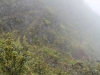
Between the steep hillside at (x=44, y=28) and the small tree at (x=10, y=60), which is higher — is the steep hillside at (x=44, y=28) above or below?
below

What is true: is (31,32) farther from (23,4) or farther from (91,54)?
(91,54)

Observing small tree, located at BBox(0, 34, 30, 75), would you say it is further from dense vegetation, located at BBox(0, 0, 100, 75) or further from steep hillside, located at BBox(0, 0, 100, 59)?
steep hillside, located at BBox(0, 0, 100, 59)

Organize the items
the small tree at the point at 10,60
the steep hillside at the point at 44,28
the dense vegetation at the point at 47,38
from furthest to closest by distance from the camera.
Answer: the steep hillside at the point at 44,28, the dense vegetation at the point at 47,38, the small tree at the point at 10,60

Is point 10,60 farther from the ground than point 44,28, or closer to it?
farther from the ground

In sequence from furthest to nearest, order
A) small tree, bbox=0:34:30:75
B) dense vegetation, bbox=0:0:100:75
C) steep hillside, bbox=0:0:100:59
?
steep hillside, bbox=0:0:100:59 → dense vegetation, bbox=0:0:100:75 → small tree, bbox=0:34:30:75

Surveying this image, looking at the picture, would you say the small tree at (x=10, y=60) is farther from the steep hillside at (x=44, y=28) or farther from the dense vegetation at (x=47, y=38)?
Result: the steep hillside at (x=44, y=28)

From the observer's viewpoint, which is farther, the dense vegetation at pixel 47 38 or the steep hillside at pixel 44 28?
the steep hillside at pixel 44 28

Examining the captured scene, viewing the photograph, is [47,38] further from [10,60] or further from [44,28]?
[10,60]

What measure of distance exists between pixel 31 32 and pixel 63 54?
20780 millimetres

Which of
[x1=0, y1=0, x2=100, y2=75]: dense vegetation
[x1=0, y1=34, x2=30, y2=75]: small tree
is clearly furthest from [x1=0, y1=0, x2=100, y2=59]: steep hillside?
[x1=0, y1=34, x2=30, y2=75]: small tree

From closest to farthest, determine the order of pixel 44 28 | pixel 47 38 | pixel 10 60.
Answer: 1. pixel 10 60
2. pixel 47 38
3. pixel 44 28

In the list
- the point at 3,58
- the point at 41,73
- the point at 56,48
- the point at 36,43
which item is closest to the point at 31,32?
the point at 36,43

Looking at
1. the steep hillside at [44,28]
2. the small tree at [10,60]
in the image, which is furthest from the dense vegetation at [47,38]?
the small tree at [10,60]

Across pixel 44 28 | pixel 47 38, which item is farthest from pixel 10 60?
pixel 44 28
